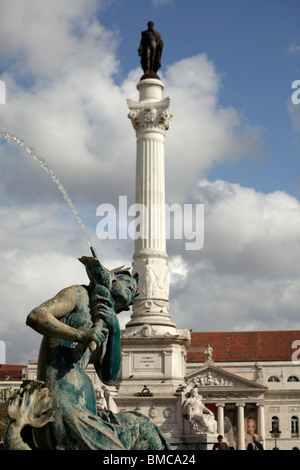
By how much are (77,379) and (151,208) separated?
29761mm

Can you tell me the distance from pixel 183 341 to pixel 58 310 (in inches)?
1077

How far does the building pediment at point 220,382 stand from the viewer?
71125 mm

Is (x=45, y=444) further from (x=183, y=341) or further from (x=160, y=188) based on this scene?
(x=160, y=188)

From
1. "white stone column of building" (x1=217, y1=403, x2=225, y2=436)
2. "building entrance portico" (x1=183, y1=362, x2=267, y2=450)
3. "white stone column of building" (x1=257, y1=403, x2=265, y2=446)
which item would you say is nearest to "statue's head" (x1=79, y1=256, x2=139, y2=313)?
"building entrance portico" (x1=183, y1=362, x2=267, y2=450)

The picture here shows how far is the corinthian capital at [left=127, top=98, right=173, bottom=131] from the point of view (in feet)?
117

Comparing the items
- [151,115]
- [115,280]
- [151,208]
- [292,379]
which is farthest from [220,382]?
[115,280]

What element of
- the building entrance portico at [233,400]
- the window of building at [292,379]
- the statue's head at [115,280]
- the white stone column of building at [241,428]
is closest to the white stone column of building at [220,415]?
the building entrance portico at [233,400]

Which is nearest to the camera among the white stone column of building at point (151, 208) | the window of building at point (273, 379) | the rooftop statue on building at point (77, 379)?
the rooftop statue on building at point (77, 379)

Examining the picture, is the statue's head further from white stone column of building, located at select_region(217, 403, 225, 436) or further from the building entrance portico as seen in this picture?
white stone column of building, located at select_region(217, 403, 225, 436)

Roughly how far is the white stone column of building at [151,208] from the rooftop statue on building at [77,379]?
2718 cm

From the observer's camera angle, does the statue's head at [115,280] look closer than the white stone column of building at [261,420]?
Yes

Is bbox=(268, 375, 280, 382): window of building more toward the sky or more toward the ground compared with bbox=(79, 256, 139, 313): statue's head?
more toward the sky

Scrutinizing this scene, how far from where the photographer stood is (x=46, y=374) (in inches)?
195

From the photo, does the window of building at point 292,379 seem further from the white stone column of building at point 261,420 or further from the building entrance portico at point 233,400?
the white stone column of building at point 261,420
